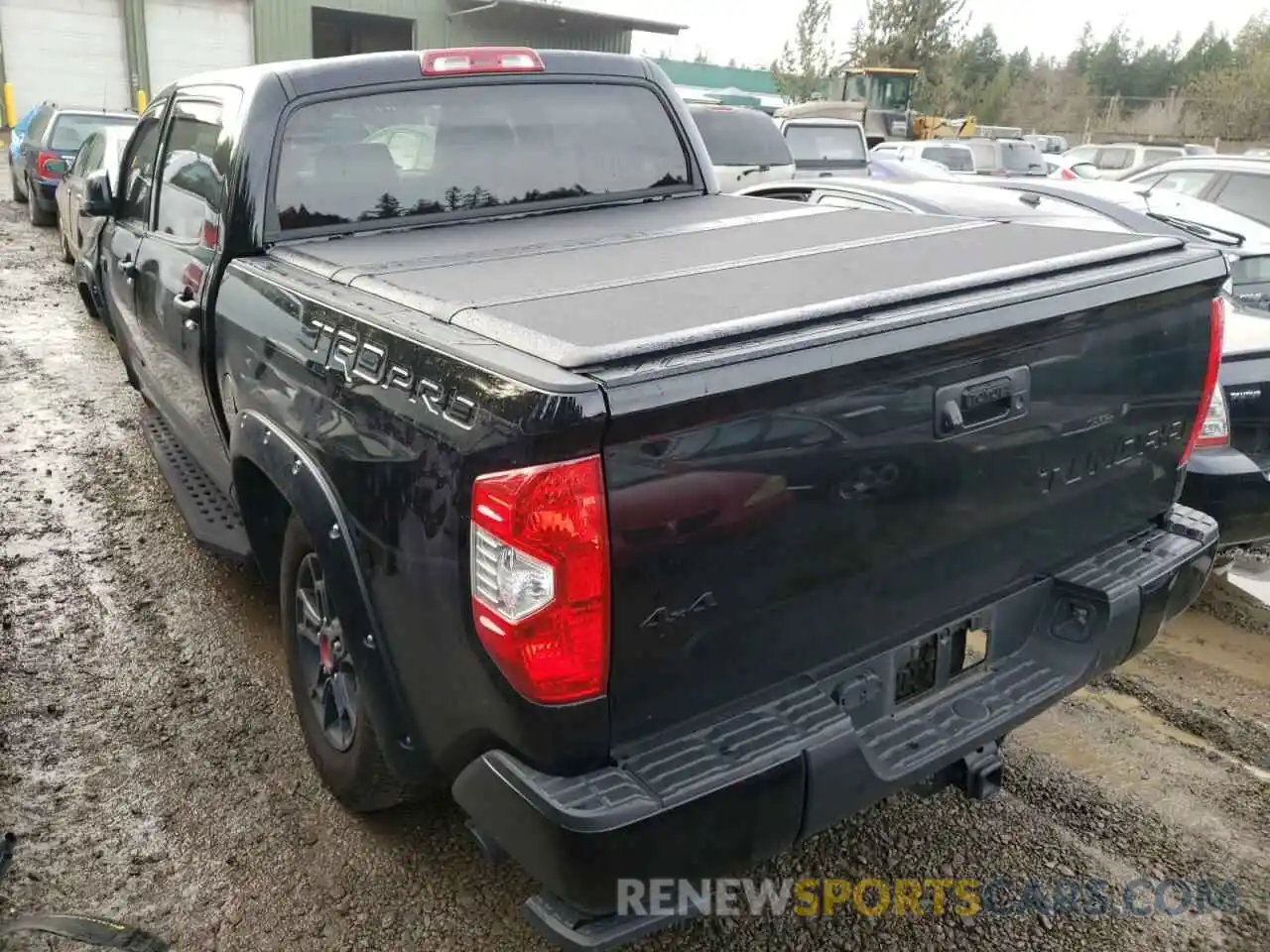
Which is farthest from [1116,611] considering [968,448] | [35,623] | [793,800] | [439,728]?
[35,623]

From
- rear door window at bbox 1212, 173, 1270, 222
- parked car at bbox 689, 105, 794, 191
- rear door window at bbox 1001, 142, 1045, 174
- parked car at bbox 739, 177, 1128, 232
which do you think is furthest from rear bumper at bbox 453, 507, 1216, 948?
rear door window at bbox 1001, 142, 1045, 174

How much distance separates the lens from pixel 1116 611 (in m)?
2.59

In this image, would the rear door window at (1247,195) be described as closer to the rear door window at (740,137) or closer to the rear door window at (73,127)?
the rear door window at (740,137)

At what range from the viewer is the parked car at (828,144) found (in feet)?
50.3

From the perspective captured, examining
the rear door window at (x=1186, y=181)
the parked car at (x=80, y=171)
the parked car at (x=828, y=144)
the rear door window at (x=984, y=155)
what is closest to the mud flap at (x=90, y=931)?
the parked car at (x=80, y=171)

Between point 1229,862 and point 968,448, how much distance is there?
5.06 ft

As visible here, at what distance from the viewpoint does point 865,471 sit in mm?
2104

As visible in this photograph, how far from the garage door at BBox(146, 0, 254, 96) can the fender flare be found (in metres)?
27.2

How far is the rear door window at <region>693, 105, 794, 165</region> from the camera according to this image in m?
11.7

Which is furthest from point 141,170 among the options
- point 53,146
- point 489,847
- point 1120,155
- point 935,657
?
point 1120,155

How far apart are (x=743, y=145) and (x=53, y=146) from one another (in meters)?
8.93

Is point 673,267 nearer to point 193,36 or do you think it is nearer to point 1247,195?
point 1247,195

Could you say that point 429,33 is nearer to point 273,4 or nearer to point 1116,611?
point 273,4

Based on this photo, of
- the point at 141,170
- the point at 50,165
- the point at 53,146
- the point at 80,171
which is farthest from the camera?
the point at 53,146
